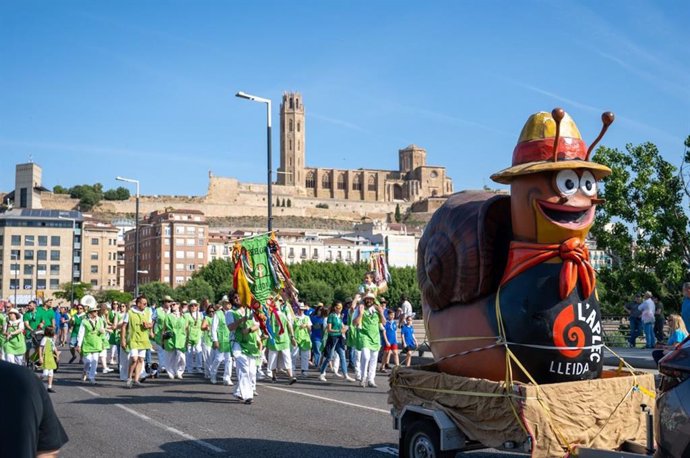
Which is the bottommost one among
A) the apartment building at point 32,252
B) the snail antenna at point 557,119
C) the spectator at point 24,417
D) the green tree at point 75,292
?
the spectator at point 24,417

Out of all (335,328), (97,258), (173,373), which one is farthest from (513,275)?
(97,258)

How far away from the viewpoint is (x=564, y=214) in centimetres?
750

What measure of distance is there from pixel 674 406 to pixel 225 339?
1316 cm

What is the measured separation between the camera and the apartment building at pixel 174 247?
116 meters

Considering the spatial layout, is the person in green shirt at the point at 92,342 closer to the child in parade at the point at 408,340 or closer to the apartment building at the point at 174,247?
the child in parade at the point at 408,340

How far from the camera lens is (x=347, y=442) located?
980cm

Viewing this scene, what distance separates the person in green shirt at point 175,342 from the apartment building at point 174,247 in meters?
97.9

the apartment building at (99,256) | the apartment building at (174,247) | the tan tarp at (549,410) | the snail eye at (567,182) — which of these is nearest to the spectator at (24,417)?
the tan tarp at (549,410)

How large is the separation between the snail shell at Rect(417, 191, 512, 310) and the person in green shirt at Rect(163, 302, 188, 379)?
11638 millimetres

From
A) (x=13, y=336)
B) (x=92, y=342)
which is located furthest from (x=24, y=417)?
(x=92, y=342)

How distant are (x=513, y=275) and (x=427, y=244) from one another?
1321 mm

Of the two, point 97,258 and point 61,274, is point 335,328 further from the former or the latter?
point 97,258

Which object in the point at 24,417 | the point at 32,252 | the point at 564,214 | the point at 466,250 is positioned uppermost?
the point at 32,252

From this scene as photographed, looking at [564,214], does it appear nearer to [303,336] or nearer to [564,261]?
[564,261]
